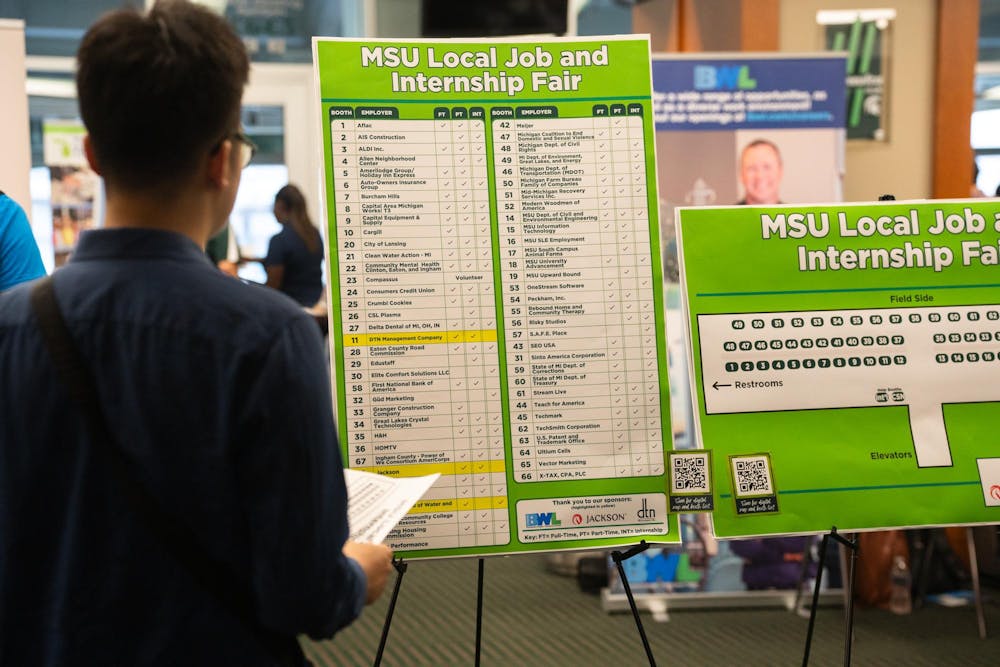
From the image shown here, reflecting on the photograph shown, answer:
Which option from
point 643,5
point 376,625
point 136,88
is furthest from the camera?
point 643,5

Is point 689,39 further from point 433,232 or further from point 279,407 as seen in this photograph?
point 279,407

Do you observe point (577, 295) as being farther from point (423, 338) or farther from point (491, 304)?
point (423, 338)

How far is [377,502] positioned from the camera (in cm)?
138

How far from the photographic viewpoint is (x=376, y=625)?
3547mm

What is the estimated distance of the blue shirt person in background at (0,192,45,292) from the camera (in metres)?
2.26

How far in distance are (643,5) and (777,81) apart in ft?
5.03

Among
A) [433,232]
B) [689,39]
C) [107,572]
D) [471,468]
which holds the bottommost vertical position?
[471,468]

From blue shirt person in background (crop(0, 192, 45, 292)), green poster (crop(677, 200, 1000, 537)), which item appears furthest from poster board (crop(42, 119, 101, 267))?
green poster (crop(677, 200, 1000, 537))

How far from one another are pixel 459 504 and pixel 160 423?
1024 mm

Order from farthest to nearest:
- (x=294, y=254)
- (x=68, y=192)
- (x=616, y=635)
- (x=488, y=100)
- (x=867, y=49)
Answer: (x=68, y=192), (x=294, y=254), (x=867, y=49), (x=616, y=635), (x=488, y=100)

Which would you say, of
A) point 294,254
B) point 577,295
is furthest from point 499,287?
point 294,254

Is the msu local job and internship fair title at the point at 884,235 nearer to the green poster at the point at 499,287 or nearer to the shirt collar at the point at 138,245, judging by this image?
the green poster at the point at 499,287

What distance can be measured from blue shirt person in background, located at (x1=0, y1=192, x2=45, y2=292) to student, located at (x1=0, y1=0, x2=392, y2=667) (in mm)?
1392

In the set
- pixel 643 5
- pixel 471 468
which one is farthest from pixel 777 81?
pixel 471 468
